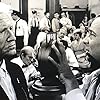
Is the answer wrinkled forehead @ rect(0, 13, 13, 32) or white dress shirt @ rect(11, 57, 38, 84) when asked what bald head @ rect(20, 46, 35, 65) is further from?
wrinkled forehead @ rect(0, 13, 13, 32)

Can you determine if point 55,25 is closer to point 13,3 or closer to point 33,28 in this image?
point 33,28

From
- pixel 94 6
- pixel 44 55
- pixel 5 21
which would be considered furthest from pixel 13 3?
pixel 94 6

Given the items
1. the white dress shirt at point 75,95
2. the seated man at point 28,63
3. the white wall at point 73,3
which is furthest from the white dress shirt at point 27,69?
the white wall at point 73,3

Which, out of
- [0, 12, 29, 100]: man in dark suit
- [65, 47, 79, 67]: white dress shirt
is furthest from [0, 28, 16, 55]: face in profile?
[65, 47, 79, 67]: white dress shirt

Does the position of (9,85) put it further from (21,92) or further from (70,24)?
(70,24)

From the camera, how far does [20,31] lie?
1.30m

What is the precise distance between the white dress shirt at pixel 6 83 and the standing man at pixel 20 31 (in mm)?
129

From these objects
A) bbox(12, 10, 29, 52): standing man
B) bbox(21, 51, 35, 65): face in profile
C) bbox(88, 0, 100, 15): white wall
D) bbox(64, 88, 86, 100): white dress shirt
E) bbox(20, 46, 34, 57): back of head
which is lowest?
bbox(64, 88, 86, 100): white dress shirt

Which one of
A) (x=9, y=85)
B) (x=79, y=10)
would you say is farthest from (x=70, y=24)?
(x=9, y=85)

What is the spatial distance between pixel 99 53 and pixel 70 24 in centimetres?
22

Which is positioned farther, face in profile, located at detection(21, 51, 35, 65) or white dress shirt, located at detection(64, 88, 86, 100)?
face in profile, located at detection(21, 51, 35, 65)

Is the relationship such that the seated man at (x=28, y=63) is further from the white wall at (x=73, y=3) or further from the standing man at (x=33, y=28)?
the white wall at (x=73, y=3)

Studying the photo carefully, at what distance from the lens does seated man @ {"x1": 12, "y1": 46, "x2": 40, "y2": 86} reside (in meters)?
1.26

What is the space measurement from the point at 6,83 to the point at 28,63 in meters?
0.15
